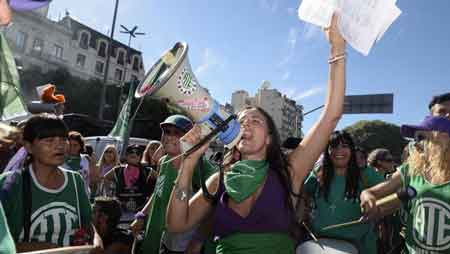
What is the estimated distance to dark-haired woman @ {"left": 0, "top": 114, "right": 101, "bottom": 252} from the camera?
217 cm

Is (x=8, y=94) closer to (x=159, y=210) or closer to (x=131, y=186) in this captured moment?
(x=159, y=210)

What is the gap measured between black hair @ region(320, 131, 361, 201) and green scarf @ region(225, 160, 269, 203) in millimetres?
1494

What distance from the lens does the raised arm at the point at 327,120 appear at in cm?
203

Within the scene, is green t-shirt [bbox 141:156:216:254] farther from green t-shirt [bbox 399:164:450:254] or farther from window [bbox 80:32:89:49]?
window [bbox 80:32:89:49]

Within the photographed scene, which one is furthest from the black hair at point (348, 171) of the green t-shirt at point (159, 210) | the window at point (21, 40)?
the window at point (21, 40)

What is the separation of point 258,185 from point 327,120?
0.56 metres

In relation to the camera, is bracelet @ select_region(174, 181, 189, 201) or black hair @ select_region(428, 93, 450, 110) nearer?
bracelet @ select_region(174, 181, 189, 201)

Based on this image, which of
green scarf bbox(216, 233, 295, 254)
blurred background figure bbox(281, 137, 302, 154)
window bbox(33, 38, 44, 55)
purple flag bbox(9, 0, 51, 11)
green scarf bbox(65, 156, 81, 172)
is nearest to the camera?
purple flag bbox(9, 0, 51, 11)

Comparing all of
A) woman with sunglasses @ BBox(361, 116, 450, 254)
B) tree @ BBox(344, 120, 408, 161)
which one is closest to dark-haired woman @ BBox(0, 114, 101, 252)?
woman with sunglasses @ BBox(361, 116, 450, 254)

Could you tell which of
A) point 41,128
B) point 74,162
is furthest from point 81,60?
point 41,128

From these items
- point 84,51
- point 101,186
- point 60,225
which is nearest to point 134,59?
point 84,51

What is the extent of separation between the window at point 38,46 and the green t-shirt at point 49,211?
52339mm

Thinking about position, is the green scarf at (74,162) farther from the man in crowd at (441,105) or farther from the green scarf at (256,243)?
the man in crowd at (441,105)

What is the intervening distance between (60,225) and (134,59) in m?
65.6
